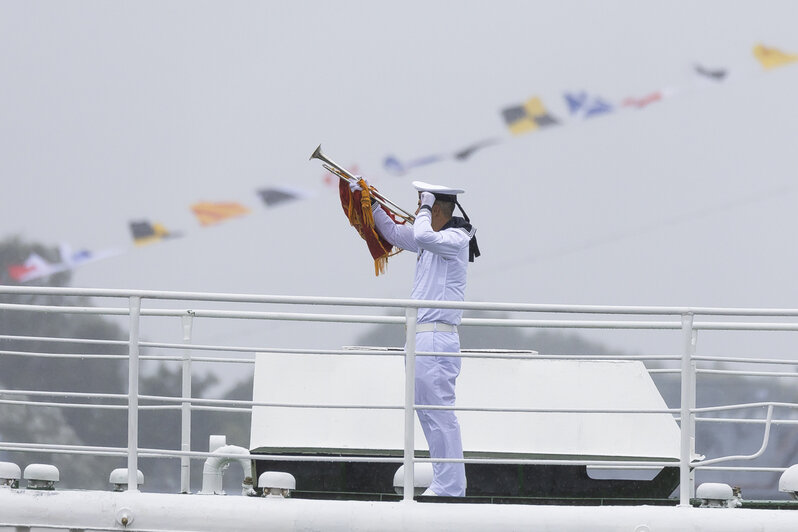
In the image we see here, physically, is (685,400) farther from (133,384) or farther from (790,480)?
(133,384)

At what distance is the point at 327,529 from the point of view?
4441 millimetres

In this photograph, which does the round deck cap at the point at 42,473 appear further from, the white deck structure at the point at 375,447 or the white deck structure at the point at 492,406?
the white deck structure at the point at 492,406

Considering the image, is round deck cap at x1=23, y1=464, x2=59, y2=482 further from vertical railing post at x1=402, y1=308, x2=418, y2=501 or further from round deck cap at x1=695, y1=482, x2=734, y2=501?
round deck cap at x1=695, y1=482, x2=734, y2=501

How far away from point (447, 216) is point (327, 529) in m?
1.48

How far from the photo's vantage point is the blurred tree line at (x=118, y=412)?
18953mm

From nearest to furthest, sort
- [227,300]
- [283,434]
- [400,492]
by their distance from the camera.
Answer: [227,300] → [400,492] → [283,434]

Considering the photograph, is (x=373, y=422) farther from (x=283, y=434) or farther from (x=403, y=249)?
(x=403, y=249)

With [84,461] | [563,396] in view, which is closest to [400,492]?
[563,396]

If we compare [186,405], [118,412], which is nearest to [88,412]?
[118,412]

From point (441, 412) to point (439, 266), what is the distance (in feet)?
2.04

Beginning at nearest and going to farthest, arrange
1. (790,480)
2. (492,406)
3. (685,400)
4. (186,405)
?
(685,400)
(790,480)
(186,405)
(492,406)

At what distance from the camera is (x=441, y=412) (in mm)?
4945

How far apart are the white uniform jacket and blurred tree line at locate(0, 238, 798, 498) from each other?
9018 millimetres

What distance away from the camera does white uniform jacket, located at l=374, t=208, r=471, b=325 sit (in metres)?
4.95
